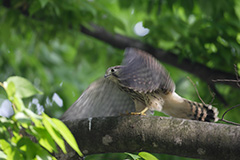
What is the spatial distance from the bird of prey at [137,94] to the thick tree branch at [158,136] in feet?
2.13

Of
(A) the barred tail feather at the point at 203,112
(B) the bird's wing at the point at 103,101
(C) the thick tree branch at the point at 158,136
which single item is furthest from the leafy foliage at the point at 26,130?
(A) the barred tail feather at the point at 203,112

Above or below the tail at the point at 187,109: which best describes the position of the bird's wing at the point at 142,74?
above

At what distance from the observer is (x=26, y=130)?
166 cm

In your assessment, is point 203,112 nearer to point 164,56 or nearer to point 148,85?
point 148,85

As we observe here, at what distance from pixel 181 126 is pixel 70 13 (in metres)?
2.42

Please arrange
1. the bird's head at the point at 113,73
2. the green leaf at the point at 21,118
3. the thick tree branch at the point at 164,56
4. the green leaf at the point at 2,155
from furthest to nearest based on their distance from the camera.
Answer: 1. the thick tree branch at the point at 164,56
2. the bird's head at the point at 113,73
3. the green leaf at the point at 2,155
4. the green leaf at the point at 21,118

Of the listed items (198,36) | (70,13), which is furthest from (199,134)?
(70,13)

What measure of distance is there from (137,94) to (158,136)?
41.4 inches

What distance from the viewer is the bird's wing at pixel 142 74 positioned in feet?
10.4

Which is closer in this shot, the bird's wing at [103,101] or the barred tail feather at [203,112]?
the barred tail feather at [203,112]

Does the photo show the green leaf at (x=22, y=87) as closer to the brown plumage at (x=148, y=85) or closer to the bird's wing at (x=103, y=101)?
the brown plumage at (x=148, y=85)

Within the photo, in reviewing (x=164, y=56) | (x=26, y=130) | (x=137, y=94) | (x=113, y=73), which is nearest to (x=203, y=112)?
(x=137, y=94)

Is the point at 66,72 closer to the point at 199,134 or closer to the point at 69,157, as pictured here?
the point at 69,157

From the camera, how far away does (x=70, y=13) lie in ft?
13.9
